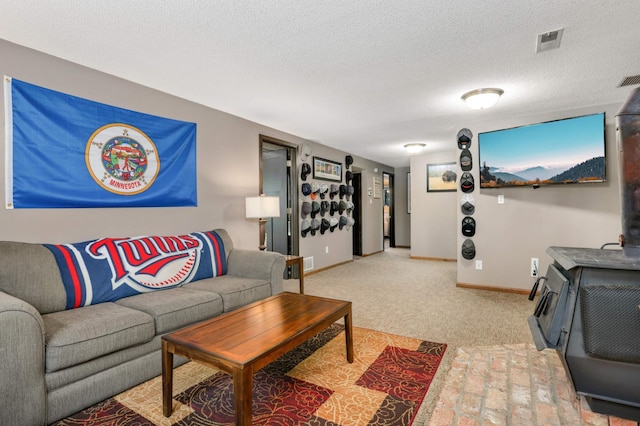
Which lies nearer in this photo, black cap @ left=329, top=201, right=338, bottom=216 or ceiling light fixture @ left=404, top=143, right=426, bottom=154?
ceiling light fixture @ left=404, top=143, right=426, bottom=154

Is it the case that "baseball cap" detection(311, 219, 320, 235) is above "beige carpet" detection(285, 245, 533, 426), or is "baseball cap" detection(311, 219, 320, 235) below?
above

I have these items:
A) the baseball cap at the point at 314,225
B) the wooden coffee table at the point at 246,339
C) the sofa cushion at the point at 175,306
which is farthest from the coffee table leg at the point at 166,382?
the baseball cap at the point at 314,225

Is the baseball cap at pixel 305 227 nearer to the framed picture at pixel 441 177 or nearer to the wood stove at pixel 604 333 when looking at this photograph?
the framed picture at pixel 441 177

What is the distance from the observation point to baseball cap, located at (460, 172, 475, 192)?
168 inches

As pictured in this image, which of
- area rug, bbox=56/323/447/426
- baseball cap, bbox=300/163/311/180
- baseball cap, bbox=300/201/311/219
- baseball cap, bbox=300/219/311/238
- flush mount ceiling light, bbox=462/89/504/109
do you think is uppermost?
flush mount ceiling light, bbox=462/89/504/109

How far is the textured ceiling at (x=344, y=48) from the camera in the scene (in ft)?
6.02

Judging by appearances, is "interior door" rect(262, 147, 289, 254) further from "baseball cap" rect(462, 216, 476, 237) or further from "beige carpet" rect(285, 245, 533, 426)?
"baseball cap" rect(462, 216, 476, 237)

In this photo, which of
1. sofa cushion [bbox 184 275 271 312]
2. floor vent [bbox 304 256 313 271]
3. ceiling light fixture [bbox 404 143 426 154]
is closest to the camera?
sofa cushion [bbox 184 275 271 312]

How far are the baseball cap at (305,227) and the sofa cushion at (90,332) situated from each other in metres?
3.13

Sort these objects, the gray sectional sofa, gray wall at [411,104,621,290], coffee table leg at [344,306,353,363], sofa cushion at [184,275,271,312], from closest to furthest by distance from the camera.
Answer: the gray sectional sofa < coffee table leg at [344,306,353,363] < sofa cushion at [184,275,271,312] < gray wall at [411,104,621,290]

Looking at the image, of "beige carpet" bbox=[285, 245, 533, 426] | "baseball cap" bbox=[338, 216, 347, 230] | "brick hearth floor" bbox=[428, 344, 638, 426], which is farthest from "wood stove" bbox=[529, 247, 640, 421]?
"baseball cap" bbox=[338, 216, 347, 230]

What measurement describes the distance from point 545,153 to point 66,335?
4549 mm

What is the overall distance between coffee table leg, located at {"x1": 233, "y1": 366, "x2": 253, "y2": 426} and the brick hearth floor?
900 mm

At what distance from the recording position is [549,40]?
2.17 meters
